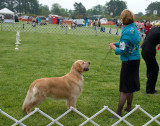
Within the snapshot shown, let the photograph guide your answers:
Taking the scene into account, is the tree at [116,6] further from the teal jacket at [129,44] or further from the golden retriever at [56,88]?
the teal jacket at [129,44]

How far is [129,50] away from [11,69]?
5.15 metres

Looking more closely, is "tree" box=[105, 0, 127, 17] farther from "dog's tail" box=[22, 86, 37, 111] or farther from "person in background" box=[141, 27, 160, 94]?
"dog's tail" box=[22, 86, 37, 111]

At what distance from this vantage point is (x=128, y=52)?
3707 mm

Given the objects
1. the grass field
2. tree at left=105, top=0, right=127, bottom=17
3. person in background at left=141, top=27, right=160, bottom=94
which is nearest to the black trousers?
person in background at left=141, top=27, right=160, bottom=94

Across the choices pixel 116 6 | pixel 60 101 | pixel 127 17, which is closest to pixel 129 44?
pixel 127 17

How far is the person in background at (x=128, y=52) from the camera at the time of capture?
141 inches

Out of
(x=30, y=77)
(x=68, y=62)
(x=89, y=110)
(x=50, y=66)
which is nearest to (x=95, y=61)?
(x=68, y=62)

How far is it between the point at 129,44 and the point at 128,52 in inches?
6.3

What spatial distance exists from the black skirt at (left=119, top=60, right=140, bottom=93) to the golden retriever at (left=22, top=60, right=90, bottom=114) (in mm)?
829

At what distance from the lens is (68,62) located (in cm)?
905

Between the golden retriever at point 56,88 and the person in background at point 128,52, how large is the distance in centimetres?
86

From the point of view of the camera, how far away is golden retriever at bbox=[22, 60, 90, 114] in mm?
3932

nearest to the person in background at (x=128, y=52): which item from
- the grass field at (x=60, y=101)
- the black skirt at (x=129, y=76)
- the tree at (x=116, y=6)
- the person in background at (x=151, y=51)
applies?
the black skirt at (x=129, y=76)

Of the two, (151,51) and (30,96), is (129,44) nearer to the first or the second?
(151,51)
